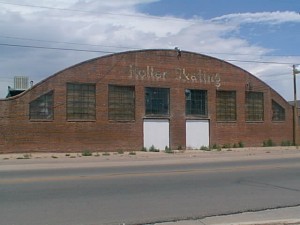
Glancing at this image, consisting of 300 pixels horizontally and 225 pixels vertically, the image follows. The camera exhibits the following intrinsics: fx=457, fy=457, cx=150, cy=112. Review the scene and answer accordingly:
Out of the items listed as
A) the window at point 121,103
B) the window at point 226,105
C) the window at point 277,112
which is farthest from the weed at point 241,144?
the window at point 121,103

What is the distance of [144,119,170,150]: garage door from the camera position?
1323 inches

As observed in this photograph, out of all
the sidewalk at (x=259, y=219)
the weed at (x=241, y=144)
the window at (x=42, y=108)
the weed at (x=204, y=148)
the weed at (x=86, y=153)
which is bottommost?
the sidewalk at (x=259, y=219)

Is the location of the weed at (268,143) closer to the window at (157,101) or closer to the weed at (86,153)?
the window at (157,101)

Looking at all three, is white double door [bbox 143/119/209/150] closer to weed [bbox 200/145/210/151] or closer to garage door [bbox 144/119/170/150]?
garage door [bbox 144/119/170/150]

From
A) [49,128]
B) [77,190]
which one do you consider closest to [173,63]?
[49,128]

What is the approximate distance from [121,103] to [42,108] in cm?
577

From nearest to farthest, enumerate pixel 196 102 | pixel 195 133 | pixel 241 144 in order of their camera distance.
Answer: pixel 195 133
pixel 196 102
pixel 241 144

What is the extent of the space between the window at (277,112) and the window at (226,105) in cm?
467

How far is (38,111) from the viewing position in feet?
97.1

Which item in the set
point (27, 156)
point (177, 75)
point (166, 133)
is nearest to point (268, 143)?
point (166, 133)

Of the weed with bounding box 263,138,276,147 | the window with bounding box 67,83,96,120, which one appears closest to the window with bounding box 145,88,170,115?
the window with bounding box 67,83,96,120

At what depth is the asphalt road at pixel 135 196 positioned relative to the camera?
8.58 m

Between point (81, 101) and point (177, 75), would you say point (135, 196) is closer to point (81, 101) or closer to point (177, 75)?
point (81, 101)

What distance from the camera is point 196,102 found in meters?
35.8
